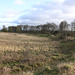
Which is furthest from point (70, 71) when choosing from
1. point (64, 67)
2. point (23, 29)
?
point (23, 29)

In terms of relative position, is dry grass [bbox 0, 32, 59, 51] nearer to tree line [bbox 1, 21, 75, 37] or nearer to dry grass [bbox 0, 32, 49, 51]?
dry grass [bbox 0, 32, 49, 51]

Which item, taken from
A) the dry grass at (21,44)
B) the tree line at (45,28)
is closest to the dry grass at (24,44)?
the dry grass at (21,44)

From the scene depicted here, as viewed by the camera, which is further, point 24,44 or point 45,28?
point 45,28

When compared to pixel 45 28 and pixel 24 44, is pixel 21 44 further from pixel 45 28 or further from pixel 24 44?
pixel 45 28

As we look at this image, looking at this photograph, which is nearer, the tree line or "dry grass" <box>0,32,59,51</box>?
"dry grass" <box>0,32,59,51</box>

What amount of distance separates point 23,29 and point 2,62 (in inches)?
3414

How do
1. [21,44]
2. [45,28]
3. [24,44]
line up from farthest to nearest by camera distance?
1. [45,28]
2. [24,44]
3. [21,44]

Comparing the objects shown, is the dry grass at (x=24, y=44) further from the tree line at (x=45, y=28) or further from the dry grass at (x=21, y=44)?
the tree line at (x=45, y=28)

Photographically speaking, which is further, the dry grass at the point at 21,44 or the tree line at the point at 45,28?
the tree line at the point at 45,28

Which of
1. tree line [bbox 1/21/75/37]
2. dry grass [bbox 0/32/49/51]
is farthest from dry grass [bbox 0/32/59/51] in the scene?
tree line [bbox 1/21/75/37]

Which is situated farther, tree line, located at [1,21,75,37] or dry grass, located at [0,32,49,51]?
tree line, located at [1,21,75,37]

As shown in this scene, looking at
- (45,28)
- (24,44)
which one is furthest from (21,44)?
(45,28)

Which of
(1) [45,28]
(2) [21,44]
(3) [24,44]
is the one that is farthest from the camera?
(1) [45,28]

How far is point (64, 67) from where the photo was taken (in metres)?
6.29
